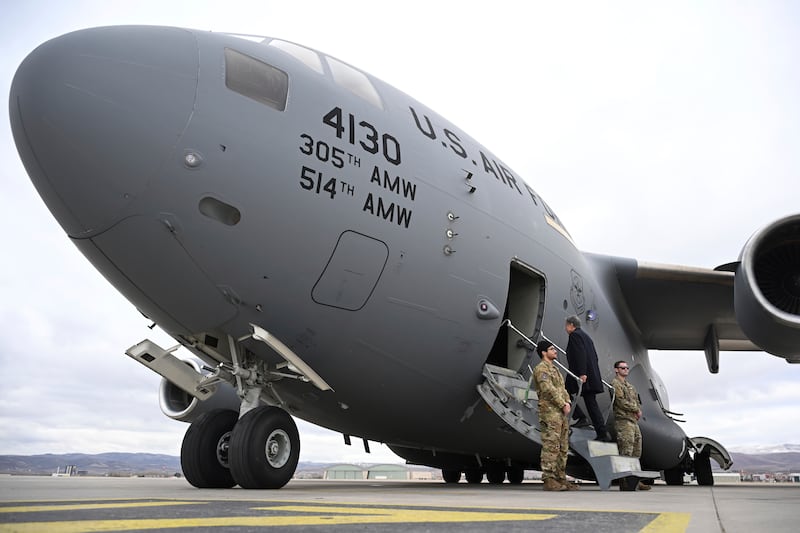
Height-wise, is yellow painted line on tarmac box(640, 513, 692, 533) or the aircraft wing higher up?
the aircraft wing

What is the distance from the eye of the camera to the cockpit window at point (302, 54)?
19.4 feet

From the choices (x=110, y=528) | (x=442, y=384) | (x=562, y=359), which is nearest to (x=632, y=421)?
(x=562, y=359)

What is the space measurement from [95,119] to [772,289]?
7.42 meters

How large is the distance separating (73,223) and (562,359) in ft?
17.5

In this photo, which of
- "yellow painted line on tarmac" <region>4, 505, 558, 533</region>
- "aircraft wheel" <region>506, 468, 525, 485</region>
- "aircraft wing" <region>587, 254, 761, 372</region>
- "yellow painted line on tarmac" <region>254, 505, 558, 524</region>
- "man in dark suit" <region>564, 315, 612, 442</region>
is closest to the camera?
"yellow painted line on tarmac" <region>4, 505, 558, 533</region>

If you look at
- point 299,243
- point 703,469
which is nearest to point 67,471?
point 299,243

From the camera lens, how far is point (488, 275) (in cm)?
666

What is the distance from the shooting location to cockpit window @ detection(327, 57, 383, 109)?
6.03 meters

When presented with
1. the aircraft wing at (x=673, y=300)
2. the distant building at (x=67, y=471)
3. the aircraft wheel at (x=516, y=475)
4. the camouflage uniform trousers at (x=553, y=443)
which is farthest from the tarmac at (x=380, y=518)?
the distant building at (x=67, y=471)

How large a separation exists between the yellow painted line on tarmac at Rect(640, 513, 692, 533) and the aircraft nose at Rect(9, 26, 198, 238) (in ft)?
12.1

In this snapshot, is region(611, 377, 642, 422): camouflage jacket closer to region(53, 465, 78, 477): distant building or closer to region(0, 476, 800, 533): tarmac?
region(0, 476, 800, 533): tarmac

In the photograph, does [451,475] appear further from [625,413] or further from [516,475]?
[625,413]

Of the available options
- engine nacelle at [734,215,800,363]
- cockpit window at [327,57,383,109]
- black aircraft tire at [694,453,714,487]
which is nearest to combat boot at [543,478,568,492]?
engine nacelle at [734,215,800,363]

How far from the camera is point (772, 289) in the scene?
8086 mm
